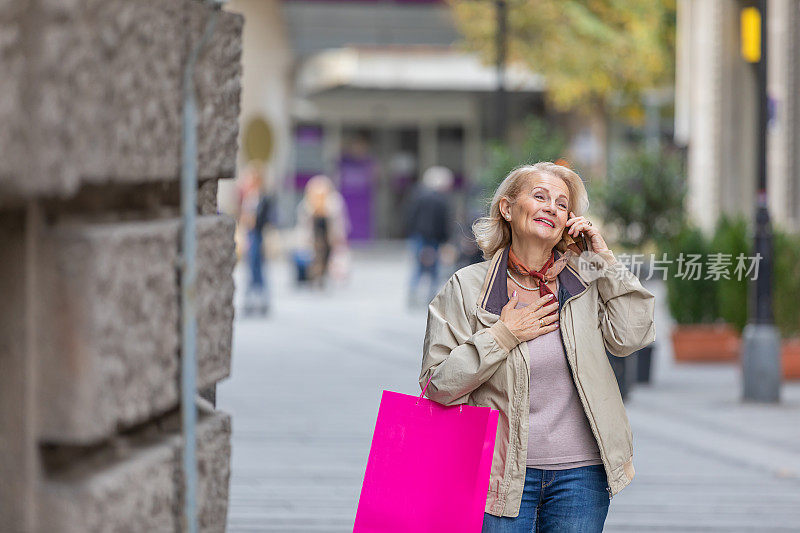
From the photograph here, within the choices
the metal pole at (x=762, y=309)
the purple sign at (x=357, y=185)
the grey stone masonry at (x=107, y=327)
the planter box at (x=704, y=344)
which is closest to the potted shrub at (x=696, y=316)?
the planter box at (x=704, y=344)

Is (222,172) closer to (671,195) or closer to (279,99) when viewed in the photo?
(671,195)

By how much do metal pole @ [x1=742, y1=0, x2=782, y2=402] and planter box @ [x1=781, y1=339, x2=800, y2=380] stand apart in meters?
1.51

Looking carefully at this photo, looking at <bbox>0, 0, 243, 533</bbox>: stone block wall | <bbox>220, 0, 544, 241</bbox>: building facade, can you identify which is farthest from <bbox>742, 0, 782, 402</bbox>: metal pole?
<bbox>220, 0, 544, 241</bbox>: building facade

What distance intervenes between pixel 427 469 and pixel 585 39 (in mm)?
28891

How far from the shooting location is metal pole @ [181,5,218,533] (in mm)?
2266

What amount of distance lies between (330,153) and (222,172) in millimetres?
37931

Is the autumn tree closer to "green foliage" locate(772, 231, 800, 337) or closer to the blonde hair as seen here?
"green foliage" locate(772, 231, 800, 337)

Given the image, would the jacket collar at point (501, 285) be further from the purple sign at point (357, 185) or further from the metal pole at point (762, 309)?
the purple sign at point (357, 185)

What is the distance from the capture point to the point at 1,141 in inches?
67.9

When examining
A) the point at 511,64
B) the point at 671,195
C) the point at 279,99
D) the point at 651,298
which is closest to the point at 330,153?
the point at 279,99

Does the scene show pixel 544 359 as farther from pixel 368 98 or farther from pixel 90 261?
pixel 368 98

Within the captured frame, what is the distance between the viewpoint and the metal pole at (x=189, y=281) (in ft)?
7.43

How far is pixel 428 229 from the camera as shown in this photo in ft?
67.8

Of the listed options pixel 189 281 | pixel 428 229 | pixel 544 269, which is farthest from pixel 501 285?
pixel 428 229
